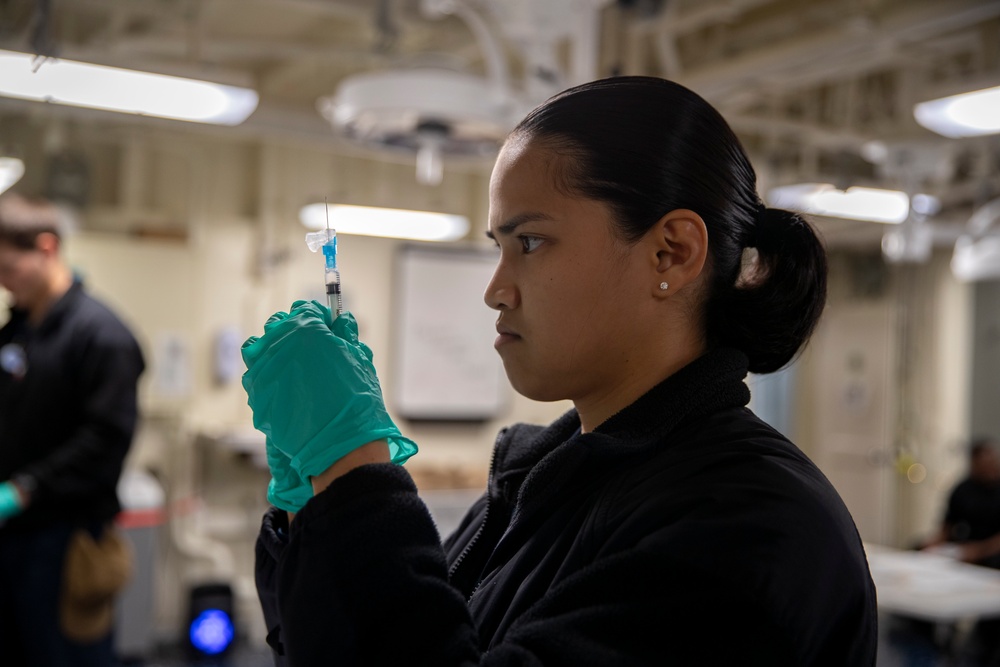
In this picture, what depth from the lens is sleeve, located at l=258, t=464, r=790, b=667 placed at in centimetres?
79

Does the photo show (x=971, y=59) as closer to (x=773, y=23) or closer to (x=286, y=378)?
(x=773, y=23)

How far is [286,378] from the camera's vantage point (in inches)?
39.5

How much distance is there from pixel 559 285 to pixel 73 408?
2505 millimetres

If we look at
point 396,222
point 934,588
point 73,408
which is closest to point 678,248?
point 73,408

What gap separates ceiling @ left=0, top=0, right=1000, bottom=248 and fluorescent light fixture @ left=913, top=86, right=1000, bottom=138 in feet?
0.12

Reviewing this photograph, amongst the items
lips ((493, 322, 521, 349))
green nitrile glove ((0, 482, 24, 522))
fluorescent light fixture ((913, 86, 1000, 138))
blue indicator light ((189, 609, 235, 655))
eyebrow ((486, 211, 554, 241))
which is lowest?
blue indicator light ((189, 609, 235, 655))

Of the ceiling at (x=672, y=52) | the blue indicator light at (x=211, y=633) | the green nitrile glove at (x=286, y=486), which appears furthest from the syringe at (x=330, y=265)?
the blue indicator light at (x=211, y=633)

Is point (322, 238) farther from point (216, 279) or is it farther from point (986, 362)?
point (986, 362)

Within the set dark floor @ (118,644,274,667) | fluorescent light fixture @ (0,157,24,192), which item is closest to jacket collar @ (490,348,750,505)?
fluorescent light fixture @ (0,157,24,192)

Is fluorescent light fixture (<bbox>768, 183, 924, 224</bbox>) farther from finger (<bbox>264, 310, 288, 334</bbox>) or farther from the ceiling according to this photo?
finger (<bbox>264, 310, 288, 334</bbox>)

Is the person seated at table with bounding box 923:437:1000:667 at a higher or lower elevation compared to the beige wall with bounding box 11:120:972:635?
lower

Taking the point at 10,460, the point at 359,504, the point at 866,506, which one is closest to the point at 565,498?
the point at 359,504

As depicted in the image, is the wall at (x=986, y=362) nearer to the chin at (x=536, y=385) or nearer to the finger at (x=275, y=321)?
the chin at (x=536, y=385)

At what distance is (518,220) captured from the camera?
38.1 inches
